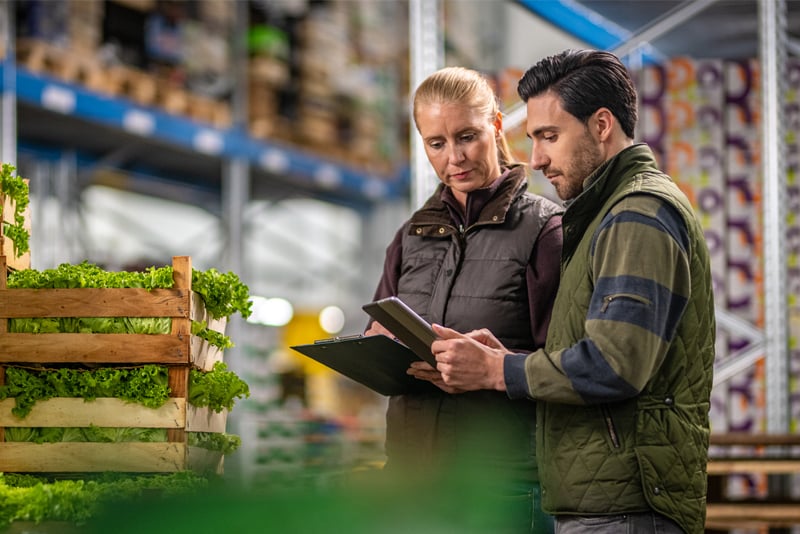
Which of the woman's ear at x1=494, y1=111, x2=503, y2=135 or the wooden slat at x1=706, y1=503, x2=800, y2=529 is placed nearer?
the woman's ear at x1=494, y1=111, x2=503, y2=135

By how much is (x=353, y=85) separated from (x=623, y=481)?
29.3 ft

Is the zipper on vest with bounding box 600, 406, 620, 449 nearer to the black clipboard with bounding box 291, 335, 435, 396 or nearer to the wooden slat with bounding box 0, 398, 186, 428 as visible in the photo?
the black clipboard with bounding box 291, 335, 435, 396

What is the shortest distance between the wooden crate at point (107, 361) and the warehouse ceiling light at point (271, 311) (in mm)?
8483

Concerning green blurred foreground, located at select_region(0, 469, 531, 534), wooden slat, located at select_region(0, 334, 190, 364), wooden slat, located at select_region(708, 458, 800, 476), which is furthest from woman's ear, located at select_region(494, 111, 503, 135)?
wooden slat, located at select_region(708, 458, 800, 476)

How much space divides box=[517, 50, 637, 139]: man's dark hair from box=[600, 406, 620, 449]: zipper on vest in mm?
578

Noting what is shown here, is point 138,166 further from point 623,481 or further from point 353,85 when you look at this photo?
point 623,481

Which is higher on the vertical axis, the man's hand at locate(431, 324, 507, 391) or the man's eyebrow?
the man's eyebrow

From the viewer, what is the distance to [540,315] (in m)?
2.39

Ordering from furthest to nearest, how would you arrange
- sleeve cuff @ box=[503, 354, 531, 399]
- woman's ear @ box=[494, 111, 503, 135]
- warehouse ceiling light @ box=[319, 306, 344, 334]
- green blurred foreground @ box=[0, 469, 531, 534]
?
warehouse ceiling light @ box=[319, 306, 344, 334], woman's ear @ box=[494, 111, 503, 135], sleeve cuff @ box=[503, 354, 531, 399], green blurred foreground @ box=[0, 469, 531, 534]

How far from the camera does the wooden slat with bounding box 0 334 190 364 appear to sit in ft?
7.64

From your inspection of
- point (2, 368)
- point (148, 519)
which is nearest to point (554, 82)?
point (148, 519)

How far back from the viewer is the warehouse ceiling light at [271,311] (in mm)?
10984

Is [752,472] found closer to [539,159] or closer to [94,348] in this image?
[539,159]

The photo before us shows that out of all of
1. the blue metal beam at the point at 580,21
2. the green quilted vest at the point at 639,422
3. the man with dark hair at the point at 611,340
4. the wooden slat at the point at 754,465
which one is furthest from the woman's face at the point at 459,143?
the blue metal beam at the point at 580,21
